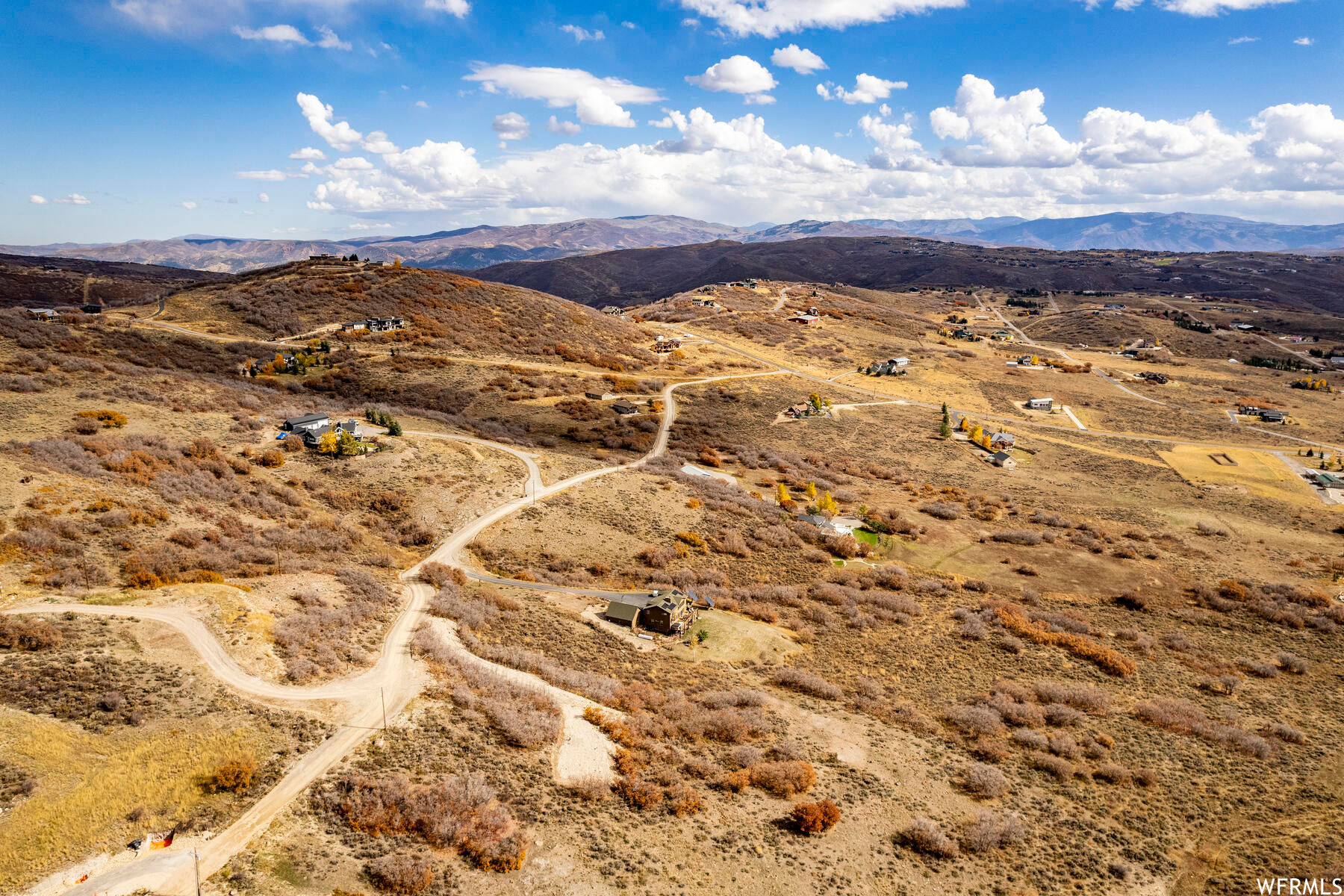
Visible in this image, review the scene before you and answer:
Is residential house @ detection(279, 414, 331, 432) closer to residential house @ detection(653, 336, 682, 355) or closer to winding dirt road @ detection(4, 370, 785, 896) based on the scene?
winding dirt road @ detection(4, 370, 785, 896)

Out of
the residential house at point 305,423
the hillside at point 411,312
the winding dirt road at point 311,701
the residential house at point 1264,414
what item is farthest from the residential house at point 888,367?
the winding dirt road at point 311,701

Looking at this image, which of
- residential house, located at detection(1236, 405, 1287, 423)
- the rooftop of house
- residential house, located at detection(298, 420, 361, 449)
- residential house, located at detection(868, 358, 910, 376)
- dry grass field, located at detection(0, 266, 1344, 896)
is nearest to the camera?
dry grass field, located at detection(0, 266, 1344, 896)

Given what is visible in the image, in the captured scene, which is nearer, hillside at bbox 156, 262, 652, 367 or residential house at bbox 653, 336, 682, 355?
hillside at bbox 156, 262, 652, 367

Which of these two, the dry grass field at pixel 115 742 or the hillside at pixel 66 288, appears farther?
the hillside at pixel 66 288

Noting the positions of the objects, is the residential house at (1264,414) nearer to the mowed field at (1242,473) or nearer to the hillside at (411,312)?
the mowed field at (1242,473)

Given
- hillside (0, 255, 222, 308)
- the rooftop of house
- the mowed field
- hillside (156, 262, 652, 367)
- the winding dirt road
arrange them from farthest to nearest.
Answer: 1. hillside (0, 255, 222, 308)
2. hillside (156, 262, 652, 367)
3. the mowed field
4. the rooftop of house
5. the winding dirt road

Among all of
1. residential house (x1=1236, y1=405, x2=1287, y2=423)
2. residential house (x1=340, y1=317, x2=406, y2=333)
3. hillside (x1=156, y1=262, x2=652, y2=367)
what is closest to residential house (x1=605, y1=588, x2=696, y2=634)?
hillside (x1=156, y1=262, x2=652, y2=367)

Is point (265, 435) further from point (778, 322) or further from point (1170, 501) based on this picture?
point (778, 322)
